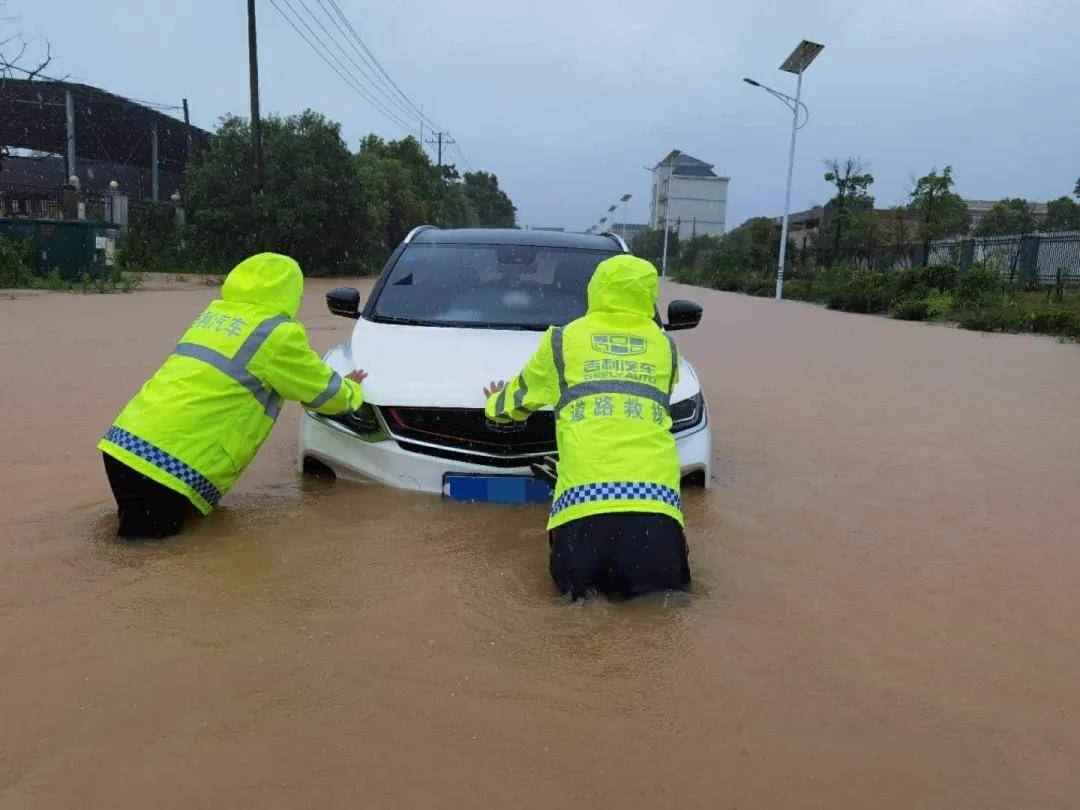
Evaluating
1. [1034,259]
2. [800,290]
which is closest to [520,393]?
[1034,259]

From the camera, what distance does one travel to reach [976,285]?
2172 cm

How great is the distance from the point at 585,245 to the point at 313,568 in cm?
303

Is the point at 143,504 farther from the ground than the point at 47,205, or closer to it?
closer to it

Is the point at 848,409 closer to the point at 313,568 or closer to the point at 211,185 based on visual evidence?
the point at 313,568

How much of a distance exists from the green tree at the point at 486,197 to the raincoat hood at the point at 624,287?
88292 mm

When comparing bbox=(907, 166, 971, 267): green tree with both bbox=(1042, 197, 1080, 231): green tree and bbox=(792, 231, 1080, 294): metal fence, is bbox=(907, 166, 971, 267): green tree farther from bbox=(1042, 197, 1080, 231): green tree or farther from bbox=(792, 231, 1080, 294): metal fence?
bbox=(1042, 197, 1080, 231): green tree

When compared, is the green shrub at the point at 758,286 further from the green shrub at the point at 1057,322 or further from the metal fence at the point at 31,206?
the metal fence at the point at 31,206

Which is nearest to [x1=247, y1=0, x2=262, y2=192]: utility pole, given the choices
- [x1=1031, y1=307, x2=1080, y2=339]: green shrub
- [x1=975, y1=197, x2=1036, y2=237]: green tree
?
[x1=1031, y1=307, x2=1080, y2=339]: green shrub

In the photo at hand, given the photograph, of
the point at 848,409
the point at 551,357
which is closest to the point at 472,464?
the point at 551,357

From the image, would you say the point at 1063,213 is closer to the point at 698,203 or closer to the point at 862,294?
the point at 862,294

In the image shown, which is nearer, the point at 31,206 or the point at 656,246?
the point at 31,206

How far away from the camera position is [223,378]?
3812mm

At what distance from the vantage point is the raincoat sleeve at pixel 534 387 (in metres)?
3.57

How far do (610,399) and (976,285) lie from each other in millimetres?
21177
